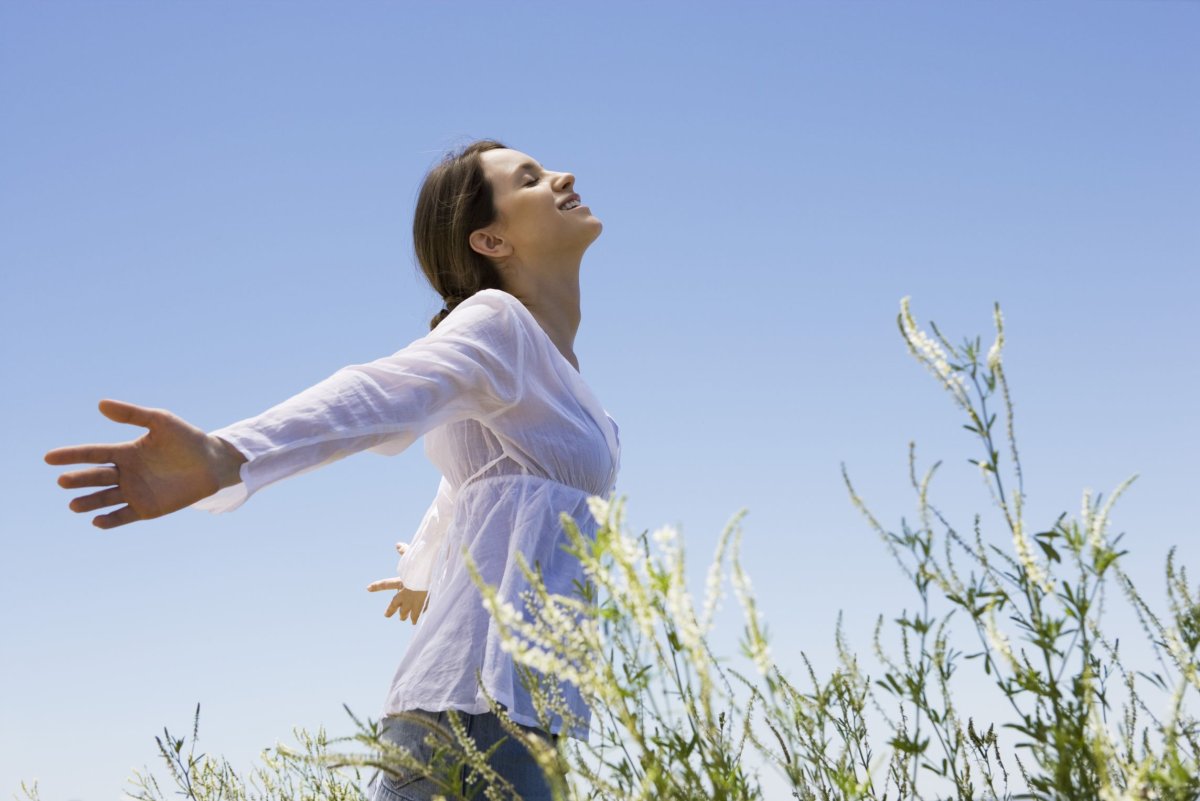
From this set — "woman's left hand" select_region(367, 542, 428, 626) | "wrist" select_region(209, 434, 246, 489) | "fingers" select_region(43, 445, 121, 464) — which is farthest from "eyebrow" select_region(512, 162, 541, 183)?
"fingers" select_region(43, 445, 121, 464)

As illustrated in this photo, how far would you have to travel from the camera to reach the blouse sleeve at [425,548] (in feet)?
8.66

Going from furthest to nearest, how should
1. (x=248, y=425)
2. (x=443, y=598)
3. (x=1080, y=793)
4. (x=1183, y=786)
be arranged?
1. (x=443, y=598)
2. (x=248, y=425)
3. (x=1080, y=793)
4. (x=1183, y=786)

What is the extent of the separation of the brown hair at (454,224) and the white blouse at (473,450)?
648mm

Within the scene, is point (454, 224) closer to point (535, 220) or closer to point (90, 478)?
point (535, 220)

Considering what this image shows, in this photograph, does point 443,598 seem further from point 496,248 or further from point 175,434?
point 496,248

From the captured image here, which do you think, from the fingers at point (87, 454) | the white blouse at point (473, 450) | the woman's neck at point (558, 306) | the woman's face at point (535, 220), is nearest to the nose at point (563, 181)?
the woman's face at point (535, 220)

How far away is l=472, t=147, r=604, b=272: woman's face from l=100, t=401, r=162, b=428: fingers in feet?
4.68

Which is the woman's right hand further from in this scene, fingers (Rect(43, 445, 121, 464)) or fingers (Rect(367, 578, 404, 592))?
fingers (Rect(367, 578, 404, 592))

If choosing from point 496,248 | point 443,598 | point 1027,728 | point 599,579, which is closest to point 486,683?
point 443,598

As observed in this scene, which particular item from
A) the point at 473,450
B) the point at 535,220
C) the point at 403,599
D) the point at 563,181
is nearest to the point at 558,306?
the point at 535,220

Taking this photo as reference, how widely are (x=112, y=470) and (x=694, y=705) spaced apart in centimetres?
91

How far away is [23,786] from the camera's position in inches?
158

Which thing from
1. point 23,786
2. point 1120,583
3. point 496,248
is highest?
point 496,248

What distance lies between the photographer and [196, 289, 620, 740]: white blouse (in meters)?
1.84
